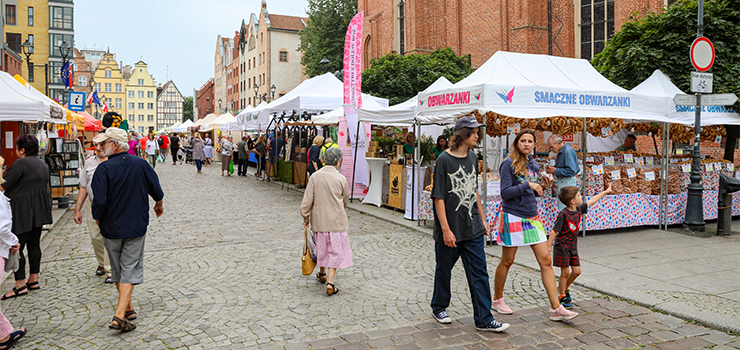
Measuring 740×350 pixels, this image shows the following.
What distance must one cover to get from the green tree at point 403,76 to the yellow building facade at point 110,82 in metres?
85.1

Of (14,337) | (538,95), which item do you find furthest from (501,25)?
(14,337)

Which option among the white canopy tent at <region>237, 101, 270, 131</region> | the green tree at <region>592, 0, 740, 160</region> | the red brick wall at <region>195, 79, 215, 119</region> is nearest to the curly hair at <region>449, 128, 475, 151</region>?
the green tree at <region>592, 0, 740, 160</region>

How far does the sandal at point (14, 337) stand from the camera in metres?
4.30

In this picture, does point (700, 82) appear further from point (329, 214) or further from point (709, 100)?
point (329, 214)

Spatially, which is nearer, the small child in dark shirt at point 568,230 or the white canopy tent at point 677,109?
the small child in dark shirt at point 568,230

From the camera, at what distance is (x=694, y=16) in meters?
11.4

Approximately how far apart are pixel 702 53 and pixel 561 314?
22.2 ft

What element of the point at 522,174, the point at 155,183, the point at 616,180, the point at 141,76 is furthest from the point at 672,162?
the point at 141,76

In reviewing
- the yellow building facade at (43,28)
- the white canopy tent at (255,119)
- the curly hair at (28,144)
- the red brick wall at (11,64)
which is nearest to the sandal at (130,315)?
the curly hair at (28,144)

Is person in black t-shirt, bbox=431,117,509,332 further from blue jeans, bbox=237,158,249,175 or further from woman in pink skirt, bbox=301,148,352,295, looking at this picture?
blue jeans, bbox=237,158,249,175

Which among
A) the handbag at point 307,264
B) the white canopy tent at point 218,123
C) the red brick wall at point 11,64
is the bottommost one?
the handbag at point 307,264

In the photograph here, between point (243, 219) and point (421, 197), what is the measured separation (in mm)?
3806

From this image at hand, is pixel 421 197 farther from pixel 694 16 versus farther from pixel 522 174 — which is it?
pixel 694 16

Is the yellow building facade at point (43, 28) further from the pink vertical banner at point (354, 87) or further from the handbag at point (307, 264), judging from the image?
the handbag at point (307, 264)
